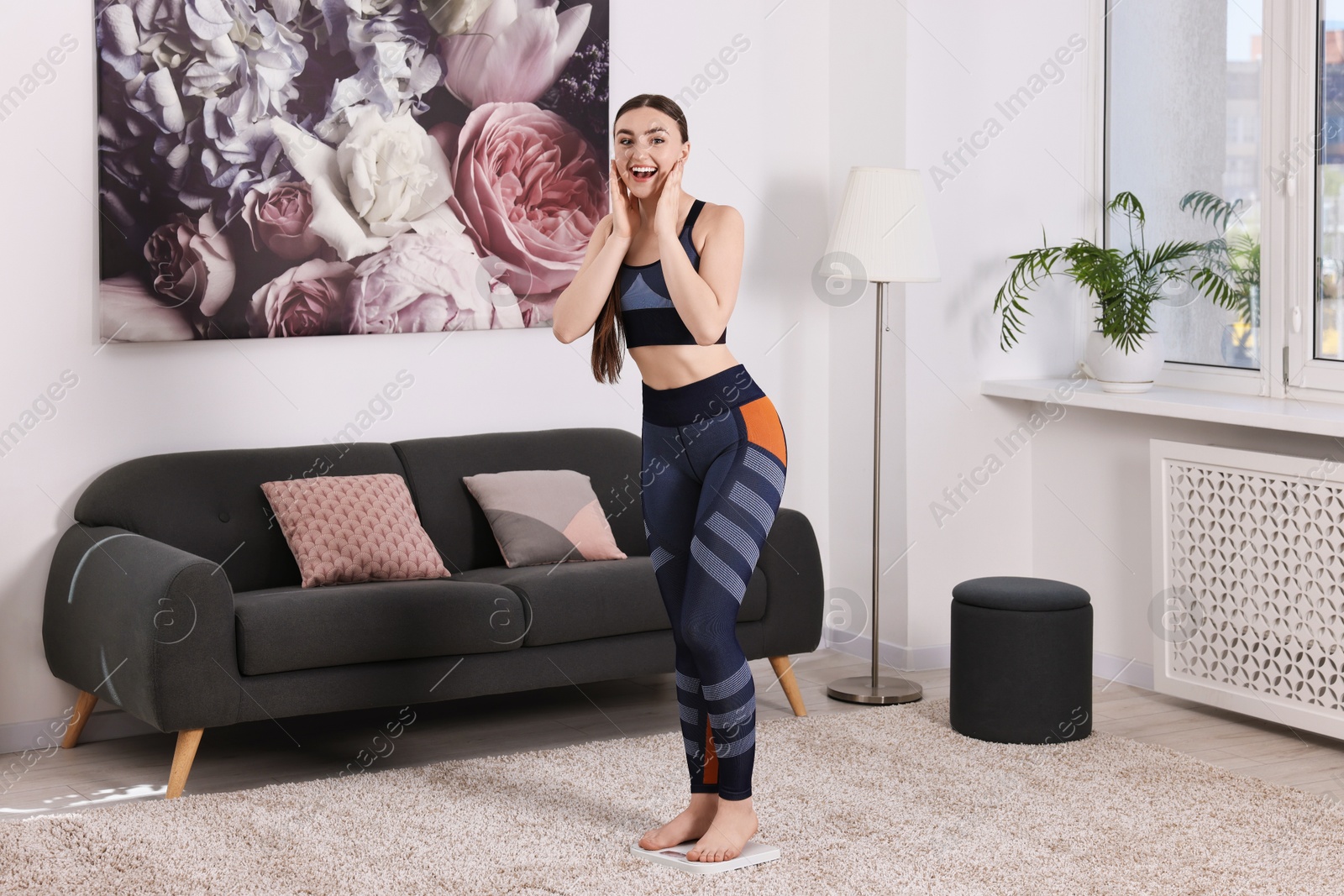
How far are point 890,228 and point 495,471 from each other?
1.40 meters

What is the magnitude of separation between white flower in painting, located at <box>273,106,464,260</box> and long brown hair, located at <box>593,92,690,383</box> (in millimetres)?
1442

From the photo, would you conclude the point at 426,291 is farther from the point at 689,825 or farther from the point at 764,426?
the point at 689,825

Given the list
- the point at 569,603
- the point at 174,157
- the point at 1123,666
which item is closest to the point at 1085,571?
the point at 1123,666

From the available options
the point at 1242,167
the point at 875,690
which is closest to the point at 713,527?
the point at 875,690

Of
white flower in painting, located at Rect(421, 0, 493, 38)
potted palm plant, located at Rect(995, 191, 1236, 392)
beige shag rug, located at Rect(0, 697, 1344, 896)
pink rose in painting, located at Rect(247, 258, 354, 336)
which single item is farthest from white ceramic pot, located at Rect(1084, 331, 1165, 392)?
pink rose in painting, located at Rect(247, 258, 354, 336)

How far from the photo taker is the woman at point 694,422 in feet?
9.46

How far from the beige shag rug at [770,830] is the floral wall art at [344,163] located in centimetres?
144

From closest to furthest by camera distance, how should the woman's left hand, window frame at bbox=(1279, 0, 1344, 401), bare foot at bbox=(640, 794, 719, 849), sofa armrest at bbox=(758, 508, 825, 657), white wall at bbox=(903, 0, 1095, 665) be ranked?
the woman's left hand
bare foot at bbox=(640, 794, 719, 849)
window frame at bbox=(1279, 0, 1344, 401)
sofa armrest at bbox=(758, 508, 825, 657)
white wall at bbox=(903, 0, 1095, 665)

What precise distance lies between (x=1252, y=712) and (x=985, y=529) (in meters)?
1.13

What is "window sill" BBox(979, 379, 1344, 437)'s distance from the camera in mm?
3846

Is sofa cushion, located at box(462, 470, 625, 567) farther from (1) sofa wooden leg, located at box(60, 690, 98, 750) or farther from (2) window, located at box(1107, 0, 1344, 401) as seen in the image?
(2) window, located at box(1107, 0, 1344, 401)

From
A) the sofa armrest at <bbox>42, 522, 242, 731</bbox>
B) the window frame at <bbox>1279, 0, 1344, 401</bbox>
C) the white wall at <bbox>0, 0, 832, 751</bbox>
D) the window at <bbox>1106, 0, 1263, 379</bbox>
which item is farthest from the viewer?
the window at <bbox>1106, 0, 1263, 379</bbox>

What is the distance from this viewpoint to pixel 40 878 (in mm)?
2928

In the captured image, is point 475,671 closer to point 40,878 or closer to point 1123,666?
point 40,878
